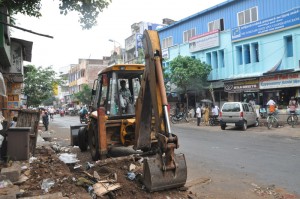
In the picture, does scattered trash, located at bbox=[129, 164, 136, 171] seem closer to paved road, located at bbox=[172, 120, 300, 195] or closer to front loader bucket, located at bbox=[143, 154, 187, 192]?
paved road, located at bbox=[172, 120, 300, 195]

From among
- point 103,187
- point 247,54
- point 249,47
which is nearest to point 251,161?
point 103,187

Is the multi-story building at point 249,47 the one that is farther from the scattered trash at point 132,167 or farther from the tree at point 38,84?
the scattered trash at point 132,167

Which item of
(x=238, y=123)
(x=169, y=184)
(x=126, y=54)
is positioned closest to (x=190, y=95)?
(x=238, y=123)

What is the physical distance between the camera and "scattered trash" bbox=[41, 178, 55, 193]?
5773mm

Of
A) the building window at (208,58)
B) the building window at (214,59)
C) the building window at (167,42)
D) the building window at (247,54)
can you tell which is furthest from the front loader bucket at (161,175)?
the building window at (167,42)

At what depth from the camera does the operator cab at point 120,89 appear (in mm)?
8625

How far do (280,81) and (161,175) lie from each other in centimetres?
1912

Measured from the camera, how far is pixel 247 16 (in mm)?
25562

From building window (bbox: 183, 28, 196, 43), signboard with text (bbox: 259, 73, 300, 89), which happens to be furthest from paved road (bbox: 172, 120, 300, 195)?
building window (bbox: 183, 28, 196, 43)

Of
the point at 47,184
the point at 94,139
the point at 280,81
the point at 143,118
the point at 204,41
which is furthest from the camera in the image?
the point at 204,41

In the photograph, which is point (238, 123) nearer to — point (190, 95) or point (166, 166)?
point (190, 95)

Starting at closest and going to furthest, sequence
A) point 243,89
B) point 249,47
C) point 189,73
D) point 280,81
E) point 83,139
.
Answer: point 83,139 < point 280,81 < point 243,89 < point 249,47 < point 189,73

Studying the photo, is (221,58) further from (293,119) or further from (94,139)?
(94,139)

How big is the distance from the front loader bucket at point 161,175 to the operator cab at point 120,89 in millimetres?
3338
